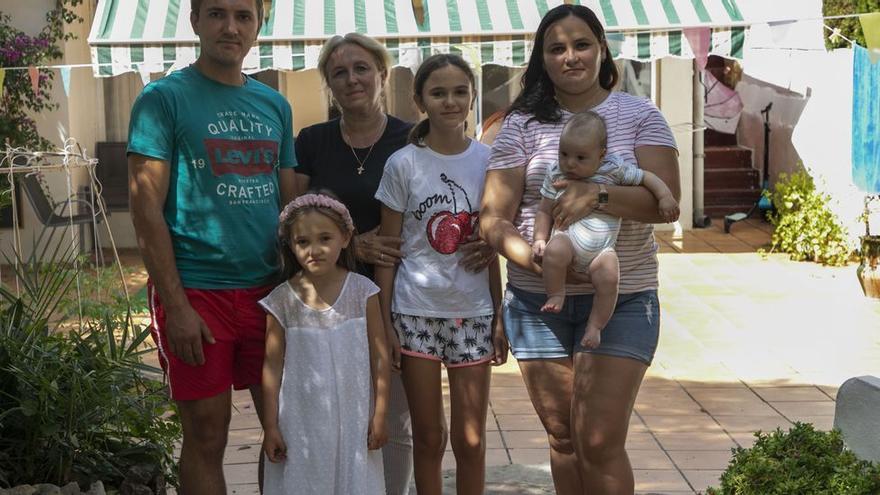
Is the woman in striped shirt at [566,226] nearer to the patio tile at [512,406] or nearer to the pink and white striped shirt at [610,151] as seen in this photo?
the pink and white striped shirt at [610,151]

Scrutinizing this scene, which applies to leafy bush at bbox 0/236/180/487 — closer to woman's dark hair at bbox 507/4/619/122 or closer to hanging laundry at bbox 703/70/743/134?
woman's dark hair at bbox 507/4/619/122

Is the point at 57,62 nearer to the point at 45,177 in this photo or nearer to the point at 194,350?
the point at 45,177

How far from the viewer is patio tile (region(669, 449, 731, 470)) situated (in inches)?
211

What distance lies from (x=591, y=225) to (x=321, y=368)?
100 cm

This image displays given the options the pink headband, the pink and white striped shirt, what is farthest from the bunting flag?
the pink headband

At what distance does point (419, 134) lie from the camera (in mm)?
4027

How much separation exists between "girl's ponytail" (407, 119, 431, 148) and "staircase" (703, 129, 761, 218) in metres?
11.4

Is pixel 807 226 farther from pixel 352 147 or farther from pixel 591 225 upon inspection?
pixel 591 225

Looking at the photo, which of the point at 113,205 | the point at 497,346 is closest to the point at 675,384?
the point at 497,346

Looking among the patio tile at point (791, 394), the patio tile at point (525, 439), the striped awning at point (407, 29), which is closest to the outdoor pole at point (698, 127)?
the striped awning at point (407, 29)

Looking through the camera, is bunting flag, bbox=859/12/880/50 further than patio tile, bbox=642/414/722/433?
Yes

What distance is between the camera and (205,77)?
3684mm

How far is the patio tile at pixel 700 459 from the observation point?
536cm

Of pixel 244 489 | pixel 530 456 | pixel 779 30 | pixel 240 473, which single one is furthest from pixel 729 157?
pixel 244 489
